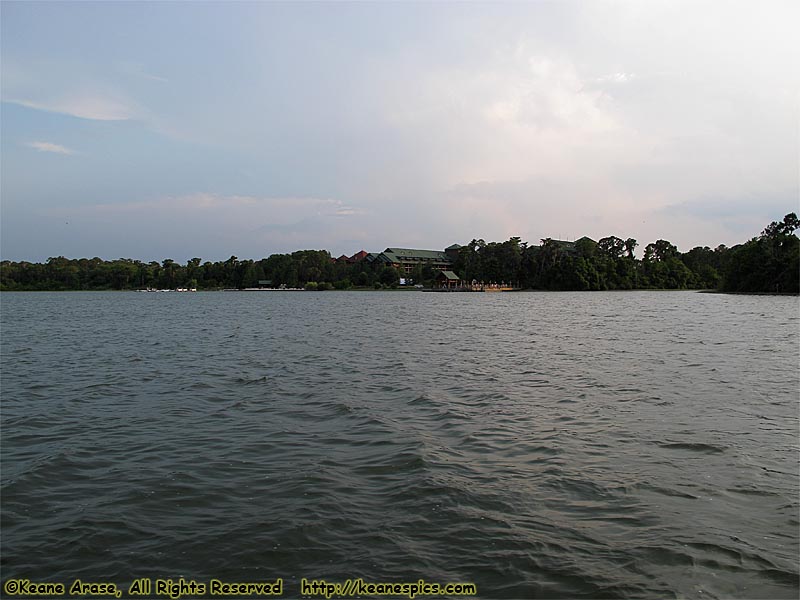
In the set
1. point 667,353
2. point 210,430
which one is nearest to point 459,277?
point 667,353

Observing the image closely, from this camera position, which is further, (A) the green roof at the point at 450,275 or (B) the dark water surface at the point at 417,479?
(A) the green roof at the point at 450,275

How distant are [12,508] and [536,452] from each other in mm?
7984

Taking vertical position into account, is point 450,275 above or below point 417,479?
above

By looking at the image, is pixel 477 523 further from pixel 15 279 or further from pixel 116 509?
pixel 15 279

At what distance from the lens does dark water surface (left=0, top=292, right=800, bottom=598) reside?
6004 mm

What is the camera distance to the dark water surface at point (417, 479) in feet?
19.7

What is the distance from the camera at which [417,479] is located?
28.0ft

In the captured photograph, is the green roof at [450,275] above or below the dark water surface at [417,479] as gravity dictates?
above

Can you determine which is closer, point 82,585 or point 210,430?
point 82,585

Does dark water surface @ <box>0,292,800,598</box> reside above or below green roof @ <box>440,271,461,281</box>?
below

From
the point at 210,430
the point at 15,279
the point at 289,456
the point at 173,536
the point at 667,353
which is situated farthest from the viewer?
the point at 15,279

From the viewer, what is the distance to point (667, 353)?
23.4 meters

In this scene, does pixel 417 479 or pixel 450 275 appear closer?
pixel 417 479

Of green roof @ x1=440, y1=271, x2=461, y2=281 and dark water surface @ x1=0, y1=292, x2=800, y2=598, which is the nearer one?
dark water surface @ x1=0, y1=292, x2=800, y2=598
